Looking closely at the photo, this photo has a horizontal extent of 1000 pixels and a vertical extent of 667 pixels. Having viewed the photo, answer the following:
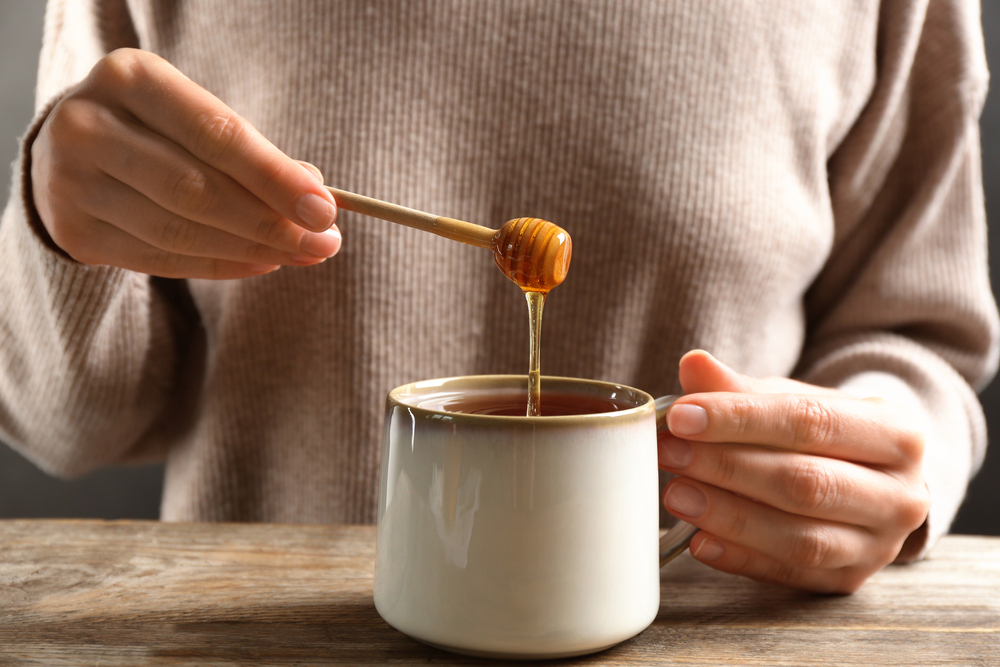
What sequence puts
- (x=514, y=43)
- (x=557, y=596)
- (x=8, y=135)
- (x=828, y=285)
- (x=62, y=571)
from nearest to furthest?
(x=557, y=596) < (x=62, y=571) < (x=514, y=43) < (x=828, y=285) < (x=8, y=135)

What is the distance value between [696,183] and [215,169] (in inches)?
20.7

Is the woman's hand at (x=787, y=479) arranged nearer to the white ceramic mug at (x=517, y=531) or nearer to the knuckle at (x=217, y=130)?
the white ceramic mug at (x=517, y=531)

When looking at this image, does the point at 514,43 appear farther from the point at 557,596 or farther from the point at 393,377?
the point at 557,596

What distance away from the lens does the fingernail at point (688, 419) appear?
1.65 feet

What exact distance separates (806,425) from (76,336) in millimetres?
681

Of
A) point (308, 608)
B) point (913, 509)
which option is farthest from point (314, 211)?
point (913, 509)

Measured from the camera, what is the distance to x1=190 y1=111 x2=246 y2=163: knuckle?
0.51 m

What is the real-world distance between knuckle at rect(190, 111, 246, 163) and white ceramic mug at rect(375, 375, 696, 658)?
0.69 ft

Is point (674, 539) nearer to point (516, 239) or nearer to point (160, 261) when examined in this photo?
point (516, 239)

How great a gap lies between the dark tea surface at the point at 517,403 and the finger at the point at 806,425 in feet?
0.16

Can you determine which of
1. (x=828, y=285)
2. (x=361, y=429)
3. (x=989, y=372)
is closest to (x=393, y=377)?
(x=361, y=429)

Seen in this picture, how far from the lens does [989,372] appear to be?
36.7 inches

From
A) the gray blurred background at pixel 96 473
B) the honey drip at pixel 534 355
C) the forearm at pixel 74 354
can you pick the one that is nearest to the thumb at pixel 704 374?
the honey drip at pixel 534 355

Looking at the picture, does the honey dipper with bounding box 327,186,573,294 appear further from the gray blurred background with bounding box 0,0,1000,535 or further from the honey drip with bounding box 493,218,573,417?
the gray blurred background with bounding box 0,0,1000,535
